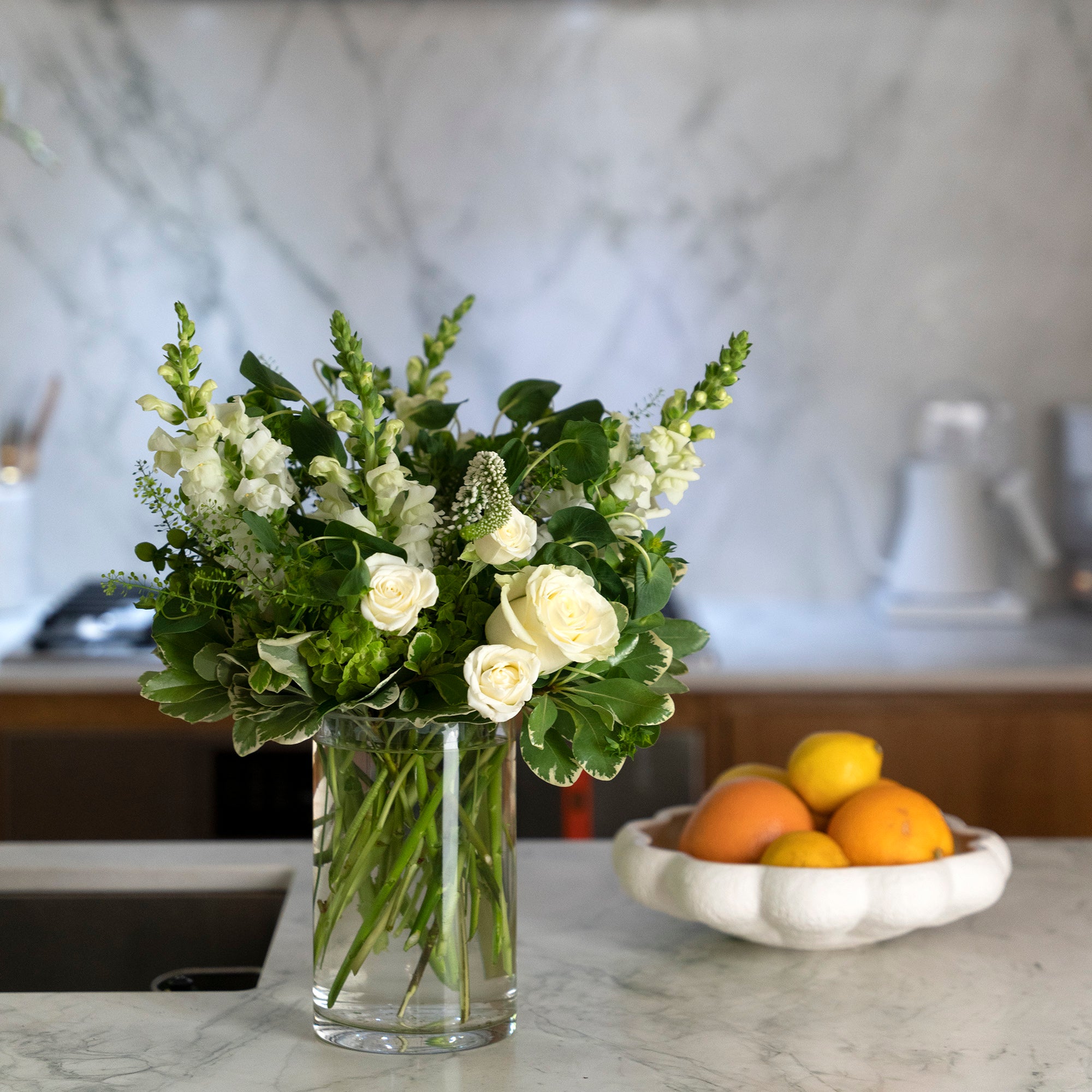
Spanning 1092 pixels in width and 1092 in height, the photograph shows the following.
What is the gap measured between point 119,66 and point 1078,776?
2.16 m

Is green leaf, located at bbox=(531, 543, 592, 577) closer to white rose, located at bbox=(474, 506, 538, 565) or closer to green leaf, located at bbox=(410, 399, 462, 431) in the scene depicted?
white rose, located at bbox=(474, 506, 538, 565)

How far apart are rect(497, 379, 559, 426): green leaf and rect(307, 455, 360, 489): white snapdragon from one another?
0.46ft

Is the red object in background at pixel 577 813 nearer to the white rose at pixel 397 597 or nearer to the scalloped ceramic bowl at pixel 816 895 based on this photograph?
the scalloped ceramic bowl at pixel 816 895

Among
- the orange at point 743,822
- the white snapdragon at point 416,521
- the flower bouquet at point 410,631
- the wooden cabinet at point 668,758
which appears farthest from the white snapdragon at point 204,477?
the wooden cabinet at point 668,758

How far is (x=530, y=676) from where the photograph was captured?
2.42ft

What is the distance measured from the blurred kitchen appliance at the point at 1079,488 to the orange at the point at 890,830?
1678 mm

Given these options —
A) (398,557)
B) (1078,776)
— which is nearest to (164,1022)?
(398,557)

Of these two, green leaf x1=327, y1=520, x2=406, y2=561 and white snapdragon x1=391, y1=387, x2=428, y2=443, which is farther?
white snapdragon x1=391, y1=387, x2=428, y2=443

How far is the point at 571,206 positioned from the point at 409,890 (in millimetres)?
1939

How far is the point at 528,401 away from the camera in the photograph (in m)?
0.89

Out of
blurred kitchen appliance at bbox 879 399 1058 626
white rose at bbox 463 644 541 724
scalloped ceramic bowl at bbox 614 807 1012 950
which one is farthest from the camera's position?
blurred kitchen appliance at bbox 879 399 1058 626

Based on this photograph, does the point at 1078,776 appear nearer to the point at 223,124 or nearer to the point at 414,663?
the point at 414,663

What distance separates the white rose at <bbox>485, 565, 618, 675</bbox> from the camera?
0.74 metres

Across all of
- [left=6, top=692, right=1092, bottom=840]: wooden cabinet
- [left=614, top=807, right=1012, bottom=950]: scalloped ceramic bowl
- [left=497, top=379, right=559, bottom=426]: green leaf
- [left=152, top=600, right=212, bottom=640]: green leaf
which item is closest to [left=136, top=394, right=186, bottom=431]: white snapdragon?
[left=152, top=600, right=212, bottom=640]: green leaf
